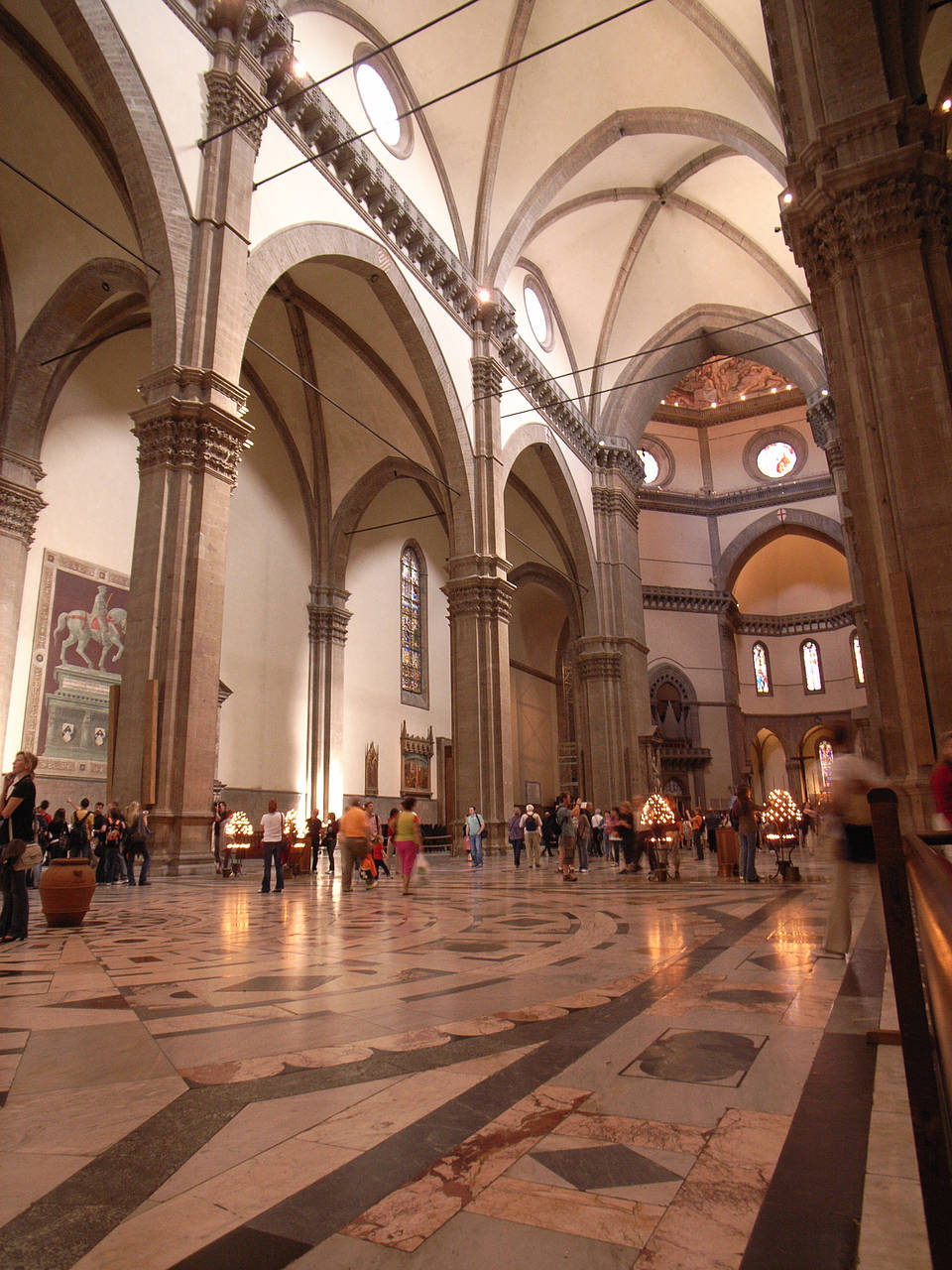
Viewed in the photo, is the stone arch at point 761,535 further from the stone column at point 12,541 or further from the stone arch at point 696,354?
the stone column at point 12,541

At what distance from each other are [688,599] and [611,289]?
44.2ft

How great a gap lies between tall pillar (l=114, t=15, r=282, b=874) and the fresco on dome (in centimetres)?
2662

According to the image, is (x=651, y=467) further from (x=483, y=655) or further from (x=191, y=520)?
(x=191, y=520)

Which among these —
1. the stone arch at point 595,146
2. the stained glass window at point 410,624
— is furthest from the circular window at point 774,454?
the stone arch at point 595,146

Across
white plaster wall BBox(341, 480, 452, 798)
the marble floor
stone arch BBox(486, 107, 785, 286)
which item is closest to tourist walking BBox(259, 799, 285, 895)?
the marble floor

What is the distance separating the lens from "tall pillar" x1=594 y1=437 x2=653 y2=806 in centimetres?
2189

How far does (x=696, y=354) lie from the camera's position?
25547 mm

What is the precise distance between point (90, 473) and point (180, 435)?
6.16m

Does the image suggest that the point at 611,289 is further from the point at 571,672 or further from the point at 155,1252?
the point at 155,1252

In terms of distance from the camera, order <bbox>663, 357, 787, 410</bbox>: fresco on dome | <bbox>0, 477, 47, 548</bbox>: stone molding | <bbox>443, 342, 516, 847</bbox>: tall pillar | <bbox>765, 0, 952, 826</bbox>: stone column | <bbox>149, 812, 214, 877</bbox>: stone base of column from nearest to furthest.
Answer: <bbox>765, 0, 952, 826</bbox>: stone column < <bbox>149, 812, 214, 877</bbox>: stone base of column < <bbox>0, 477, 47, 548</bbox>: stone molding < <bbox>443, 342, 516, 847</bbox>: tall pillar < <bbox>663, 357, 787, 410</bbox>: fresco on dome

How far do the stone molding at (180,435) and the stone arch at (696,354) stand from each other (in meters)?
16.2

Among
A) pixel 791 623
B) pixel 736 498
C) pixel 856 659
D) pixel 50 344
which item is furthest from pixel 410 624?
pixel 856 659

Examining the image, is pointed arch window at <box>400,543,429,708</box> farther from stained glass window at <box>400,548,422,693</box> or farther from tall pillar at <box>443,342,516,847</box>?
tall pillar at <box>443,342,516,847</box>

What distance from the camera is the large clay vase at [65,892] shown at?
18.0 ft
